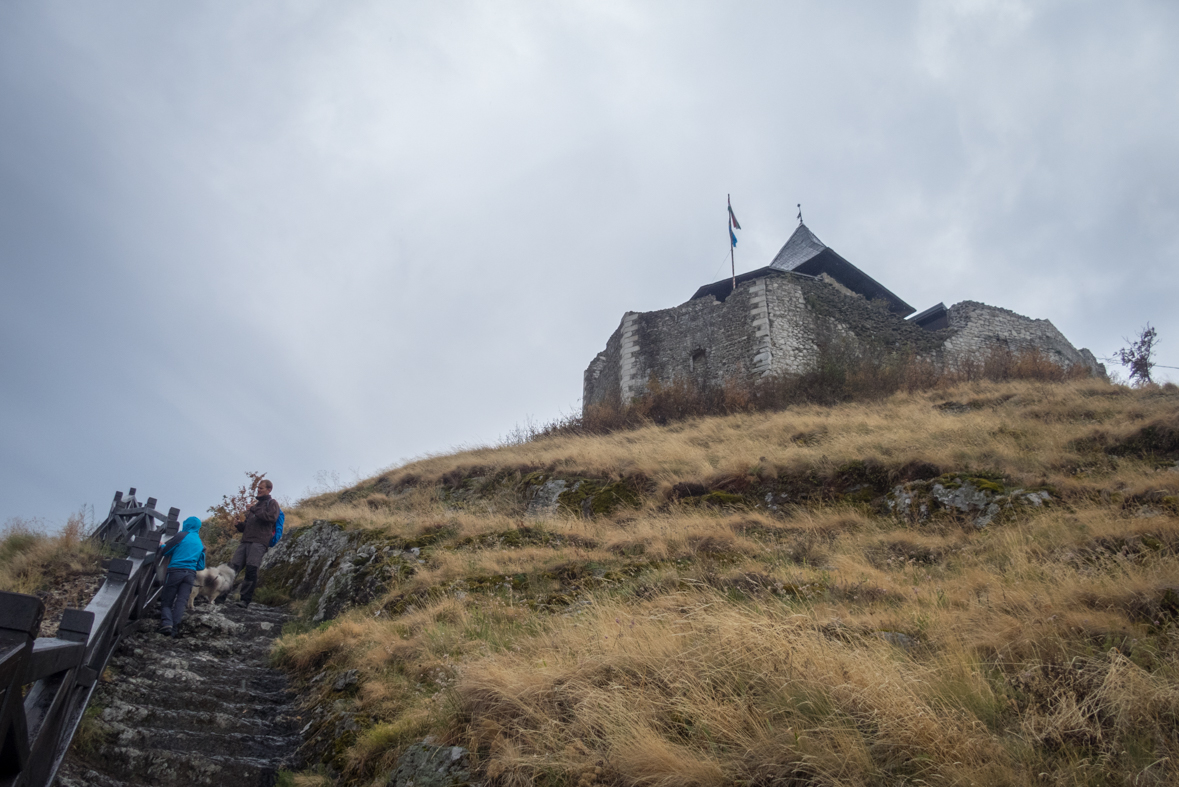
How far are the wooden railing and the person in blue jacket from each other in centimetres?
19

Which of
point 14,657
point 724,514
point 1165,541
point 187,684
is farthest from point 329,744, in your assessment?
point 1165,541

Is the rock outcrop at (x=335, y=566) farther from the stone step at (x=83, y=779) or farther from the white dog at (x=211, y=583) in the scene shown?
the stone step at (x=83, y=779)

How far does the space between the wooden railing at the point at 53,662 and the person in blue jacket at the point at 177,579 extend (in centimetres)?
19

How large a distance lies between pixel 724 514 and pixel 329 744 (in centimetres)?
505

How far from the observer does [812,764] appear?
2.44 meters

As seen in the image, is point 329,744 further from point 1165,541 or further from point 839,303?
point 839,303

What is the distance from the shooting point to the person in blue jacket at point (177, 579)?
20.0 feet

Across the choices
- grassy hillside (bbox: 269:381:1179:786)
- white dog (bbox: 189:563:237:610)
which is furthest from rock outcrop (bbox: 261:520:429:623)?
white dog (bbox: 189:563:237:610)

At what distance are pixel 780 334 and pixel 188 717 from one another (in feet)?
48.2

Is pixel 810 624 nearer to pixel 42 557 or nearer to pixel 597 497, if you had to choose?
pixel 597 497

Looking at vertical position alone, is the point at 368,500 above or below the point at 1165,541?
above

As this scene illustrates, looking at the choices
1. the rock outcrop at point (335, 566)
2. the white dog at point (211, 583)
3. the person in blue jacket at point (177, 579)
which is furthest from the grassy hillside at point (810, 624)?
the white dog at point (211, 583)

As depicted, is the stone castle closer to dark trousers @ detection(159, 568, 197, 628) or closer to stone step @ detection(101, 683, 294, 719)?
dark trousers @ detection(159, 568, 197, 628)

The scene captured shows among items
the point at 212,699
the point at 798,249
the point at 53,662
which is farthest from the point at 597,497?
the point at 798,249
